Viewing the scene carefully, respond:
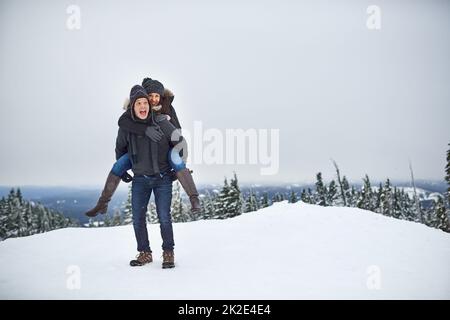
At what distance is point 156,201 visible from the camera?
207 inches

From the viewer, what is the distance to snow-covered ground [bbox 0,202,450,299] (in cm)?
393

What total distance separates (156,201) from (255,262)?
1.63 metres

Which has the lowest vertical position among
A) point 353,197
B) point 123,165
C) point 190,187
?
point 353,197

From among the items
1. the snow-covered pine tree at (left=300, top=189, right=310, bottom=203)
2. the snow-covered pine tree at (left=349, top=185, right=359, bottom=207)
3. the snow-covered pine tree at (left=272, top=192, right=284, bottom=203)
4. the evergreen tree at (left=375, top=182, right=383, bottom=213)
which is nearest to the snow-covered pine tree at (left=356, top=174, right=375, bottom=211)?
the evergreen tree at (left=375, top=182, right=383, bottom=213)

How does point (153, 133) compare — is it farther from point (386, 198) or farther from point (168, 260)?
point (386, 198)

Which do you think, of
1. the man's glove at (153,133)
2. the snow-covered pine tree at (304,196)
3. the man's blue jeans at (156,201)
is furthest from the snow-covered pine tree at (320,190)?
the man's glove at (153,133)

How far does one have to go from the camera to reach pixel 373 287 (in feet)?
13.1

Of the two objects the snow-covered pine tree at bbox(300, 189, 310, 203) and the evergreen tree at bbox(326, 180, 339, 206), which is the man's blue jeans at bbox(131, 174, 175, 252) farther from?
the snow-covered pine tree at bbox(300, 189, 310, 203)

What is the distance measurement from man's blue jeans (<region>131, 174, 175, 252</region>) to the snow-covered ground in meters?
0.39

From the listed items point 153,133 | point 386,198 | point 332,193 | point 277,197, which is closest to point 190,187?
point 153,133

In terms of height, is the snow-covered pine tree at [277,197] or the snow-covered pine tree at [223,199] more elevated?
the snow-covered pine tree at [223,199]

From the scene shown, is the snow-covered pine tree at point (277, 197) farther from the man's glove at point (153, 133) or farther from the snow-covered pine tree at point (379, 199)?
the man's glove at point (153, 133)

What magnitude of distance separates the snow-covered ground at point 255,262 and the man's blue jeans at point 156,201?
0.39m

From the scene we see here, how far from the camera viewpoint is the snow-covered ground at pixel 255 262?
155 inches
